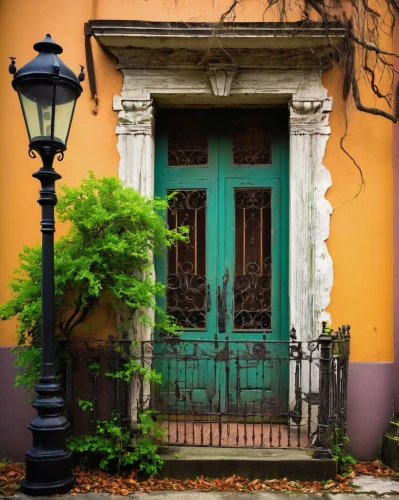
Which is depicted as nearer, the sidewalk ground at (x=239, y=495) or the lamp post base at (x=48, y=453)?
the lamp post base at (x=48, y=453)

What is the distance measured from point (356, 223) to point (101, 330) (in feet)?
9.07

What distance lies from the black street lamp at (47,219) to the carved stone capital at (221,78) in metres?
1.83

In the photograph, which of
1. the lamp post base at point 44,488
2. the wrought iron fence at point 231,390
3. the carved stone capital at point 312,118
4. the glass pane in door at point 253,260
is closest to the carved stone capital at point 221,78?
the carved stone capital at point 312,118

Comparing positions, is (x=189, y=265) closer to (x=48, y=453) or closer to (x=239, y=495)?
(x=239, y=495)

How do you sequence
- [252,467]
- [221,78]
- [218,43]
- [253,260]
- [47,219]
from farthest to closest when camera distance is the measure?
[253,260], [221,78], [218,43], [252,467], [47,219]

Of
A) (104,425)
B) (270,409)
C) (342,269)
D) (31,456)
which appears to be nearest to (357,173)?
(342,269)

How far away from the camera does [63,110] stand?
14.5 feet

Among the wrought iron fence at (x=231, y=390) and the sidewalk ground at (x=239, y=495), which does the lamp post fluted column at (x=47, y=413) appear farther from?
the wrought iron fence at (x=231, y=390)

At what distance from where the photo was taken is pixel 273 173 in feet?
20.7

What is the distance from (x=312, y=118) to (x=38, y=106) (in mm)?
2832

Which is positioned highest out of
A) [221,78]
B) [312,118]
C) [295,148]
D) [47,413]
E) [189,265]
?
[221,78]

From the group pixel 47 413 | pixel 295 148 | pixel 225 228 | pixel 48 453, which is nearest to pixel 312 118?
pixel 295 148

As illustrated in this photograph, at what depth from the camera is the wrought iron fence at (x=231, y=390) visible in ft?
17.4

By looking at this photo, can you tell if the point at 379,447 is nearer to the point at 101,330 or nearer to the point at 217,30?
the point at 101,330
